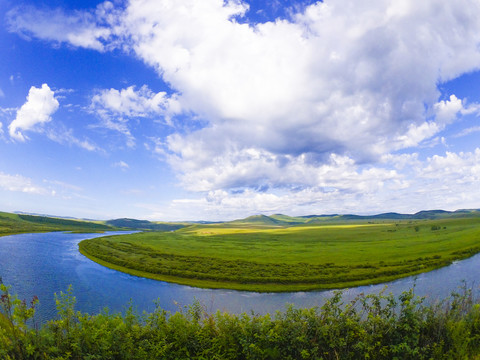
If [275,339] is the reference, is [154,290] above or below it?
below

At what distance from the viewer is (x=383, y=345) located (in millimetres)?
11664

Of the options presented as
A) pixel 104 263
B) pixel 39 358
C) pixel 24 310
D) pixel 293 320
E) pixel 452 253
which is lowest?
pixel 104 263

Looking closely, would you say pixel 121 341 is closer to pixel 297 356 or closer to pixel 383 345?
pixel 297 356

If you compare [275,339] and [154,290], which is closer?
[275,339]

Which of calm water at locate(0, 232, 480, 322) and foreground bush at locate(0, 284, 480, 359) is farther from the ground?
foreground bush at locate(0, 284, 480, 359)

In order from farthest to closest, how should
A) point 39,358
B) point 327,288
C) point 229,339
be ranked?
point 327,288
point 229,339
point 39,358

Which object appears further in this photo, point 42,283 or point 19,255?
point 19,255

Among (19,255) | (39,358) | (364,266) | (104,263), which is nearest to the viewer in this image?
(39,358)

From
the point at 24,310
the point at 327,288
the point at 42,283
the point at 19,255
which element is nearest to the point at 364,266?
the point at 327,288

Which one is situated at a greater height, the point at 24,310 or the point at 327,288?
the point at 24,310

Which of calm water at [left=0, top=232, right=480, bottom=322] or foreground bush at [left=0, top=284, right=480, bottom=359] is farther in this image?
calm water at [left=0, top=232, right=480, bottom=322]

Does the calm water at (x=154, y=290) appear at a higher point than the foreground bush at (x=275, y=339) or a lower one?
lower

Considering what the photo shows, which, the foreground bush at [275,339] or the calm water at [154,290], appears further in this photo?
the calm water at [154,290]

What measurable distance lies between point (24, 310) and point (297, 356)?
12.7 metres
